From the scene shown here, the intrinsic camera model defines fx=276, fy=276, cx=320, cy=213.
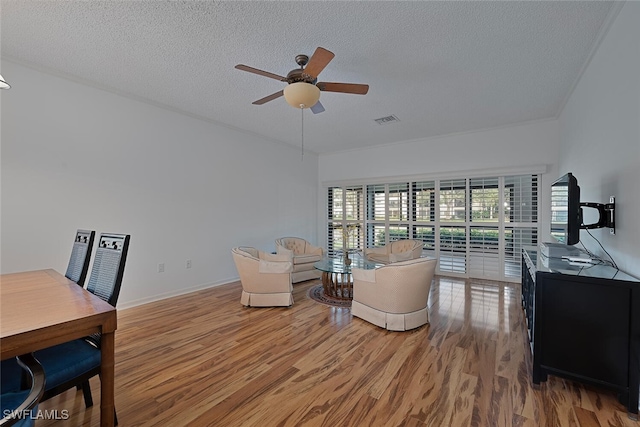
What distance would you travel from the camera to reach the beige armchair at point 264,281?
141 inches

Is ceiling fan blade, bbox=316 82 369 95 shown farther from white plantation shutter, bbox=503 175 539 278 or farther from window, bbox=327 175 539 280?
white plantation shutter, bbox=503 175 539 278

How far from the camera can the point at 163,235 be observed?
4.09 metres

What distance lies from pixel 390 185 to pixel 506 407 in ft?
15.8

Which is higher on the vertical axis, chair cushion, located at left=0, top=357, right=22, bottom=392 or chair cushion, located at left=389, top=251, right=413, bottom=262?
chair cushion, located at left=389, top=251, right=413, bottom=262

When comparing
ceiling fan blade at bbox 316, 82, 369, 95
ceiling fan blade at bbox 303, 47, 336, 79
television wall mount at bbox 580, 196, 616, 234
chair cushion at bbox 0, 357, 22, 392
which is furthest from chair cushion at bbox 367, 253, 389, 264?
chair cushion at bbox 0, 357, 22, 392

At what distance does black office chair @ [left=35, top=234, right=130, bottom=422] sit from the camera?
55.4 inches

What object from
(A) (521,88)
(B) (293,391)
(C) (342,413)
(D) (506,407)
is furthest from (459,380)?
(A) (521,88)

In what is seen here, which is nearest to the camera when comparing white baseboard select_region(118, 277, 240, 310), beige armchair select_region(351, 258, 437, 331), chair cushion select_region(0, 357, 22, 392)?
chair cushion select_region(0, 357, 22, 392)

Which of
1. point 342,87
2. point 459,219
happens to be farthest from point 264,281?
point 459,219

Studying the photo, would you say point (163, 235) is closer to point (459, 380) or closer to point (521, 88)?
point (459, 380)

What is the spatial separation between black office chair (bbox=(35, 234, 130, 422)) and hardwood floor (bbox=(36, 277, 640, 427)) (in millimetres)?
486

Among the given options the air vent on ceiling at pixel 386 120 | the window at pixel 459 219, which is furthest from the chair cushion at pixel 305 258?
the air vent on ceiling at pixel 386 120

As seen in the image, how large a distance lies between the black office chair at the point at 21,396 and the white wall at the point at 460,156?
4991mm

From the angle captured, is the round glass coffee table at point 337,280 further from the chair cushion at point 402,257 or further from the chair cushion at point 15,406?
→ the chair cushion at point 15,406
